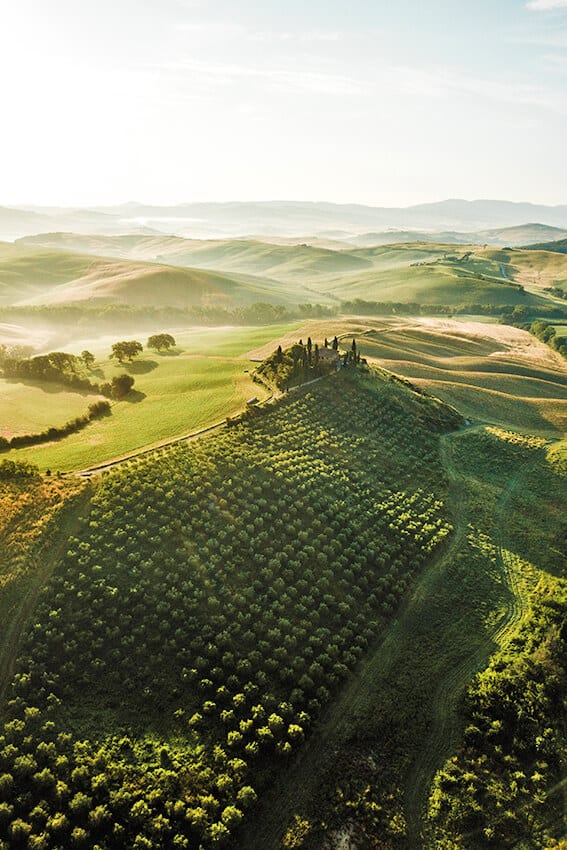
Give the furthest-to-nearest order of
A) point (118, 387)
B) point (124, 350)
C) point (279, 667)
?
point (124, 350), point (118, 387), point (279, 667)

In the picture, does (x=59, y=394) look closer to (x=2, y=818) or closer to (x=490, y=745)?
(x=2, y=818)

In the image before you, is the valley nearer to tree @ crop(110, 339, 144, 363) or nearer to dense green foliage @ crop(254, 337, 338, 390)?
dense green foliage @ crop(254, 337, 338, 390)

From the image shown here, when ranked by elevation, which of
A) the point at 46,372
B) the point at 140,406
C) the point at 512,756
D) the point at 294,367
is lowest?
the point at 512,756

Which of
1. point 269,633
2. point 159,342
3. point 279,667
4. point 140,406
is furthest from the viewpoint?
point 159,342

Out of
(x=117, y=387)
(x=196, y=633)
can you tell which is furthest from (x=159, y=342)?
(x=196, y=633)

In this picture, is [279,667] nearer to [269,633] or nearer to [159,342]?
[269,633]

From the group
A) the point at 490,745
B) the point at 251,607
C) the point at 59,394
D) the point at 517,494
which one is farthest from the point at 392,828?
the point at 59,394

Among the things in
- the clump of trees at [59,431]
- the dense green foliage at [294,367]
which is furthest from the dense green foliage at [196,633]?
the dense green foliage at [294,367]
